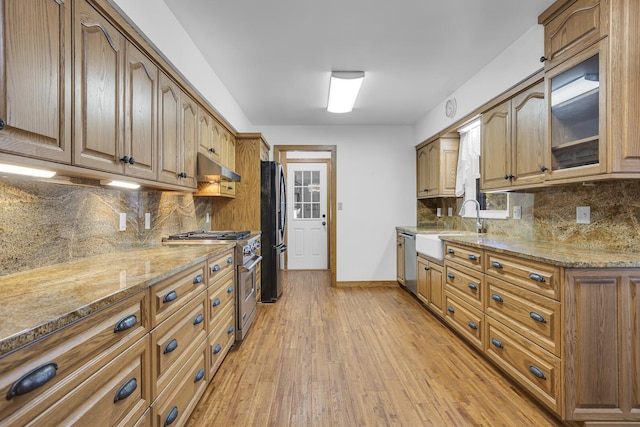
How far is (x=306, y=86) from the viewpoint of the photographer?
3.18 m

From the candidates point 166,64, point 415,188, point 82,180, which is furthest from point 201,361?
point 415,188

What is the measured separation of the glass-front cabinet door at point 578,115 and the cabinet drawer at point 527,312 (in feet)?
2.61

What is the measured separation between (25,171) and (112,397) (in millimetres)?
943

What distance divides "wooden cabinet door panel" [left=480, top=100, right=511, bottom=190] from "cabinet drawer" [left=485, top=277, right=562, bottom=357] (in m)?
0.98

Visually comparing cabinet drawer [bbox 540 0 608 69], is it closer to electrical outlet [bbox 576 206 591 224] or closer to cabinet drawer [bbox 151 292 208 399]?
electrical outlet [bbox 576 206 591 224]

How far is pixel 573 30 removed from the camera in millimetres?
1828

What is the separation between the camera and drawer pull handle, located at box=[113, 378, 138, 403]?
1.02 metres

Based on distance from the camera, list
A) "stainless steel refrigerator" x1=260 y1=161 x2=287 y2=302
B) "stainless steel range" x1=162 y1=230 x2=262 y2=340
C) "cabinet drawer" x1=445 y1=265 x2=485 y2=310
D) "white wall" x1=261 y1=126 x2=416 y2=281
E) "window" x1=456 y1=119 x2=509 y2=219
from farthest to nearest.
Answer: "white wall" x1=261 y1=126 x2=416 y2=281
"stainless steel refrigerator" x1=260 y1=161 x2=287 y2=302
"window" x1=456 y1=119 x2=509 y2=219
"stainless steel range" x1=162 y1=230 x2=262 y2=340
"cabinet drawer" x1=445 y1=265 x2=485 y2=310

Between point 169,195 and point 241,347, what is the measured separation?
146 centimetres

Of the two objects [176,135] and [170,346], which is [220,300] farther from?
[176,135]

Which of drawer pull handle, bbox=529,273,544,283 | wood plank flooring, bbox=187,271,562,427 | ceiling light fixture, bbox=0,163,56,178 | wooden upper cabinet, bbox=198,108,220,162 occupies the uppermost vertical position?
wooden upper cabinet, bbox=198,108,220,162

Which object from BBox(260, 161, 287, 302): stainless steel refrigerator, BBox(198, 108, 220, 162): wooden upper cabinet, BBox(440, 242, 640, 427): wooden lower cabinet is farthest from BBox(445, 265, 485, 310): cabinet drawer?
BBox(198, 108, 220, 162): wooden upper cabinet

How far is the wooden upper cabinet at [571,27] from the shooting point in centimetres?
167

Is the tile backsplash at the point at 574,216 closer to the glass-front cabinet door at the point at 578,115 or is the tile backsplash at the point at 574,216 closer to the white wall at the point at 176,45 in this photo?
the glass-front cabinet door at the point at 578,115
